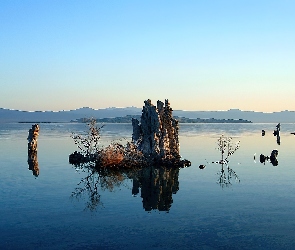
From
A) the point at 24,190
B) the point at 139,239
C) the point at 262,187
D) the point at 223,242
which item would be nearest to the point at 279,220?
the point at 223,242

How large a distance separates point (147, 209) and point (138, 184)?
10.8 metres

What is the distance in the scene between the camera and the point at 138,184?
3853 cm

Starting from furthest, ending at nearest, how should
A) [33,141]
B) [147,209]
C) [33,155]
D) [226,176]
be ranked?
1. [33,141]
2. [33,155]
3. [226,176]
4. [147,209]

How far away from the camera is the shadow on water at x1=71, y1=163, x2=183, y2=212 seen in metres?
30.4

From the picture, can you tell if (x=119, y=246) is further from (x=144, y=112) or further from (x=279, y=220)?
(x=144, y=112)

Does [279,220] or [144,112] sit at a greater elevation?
[144,112]

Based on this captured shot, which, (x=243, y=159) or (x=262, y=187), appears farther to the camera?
→ (x=243, y=159)

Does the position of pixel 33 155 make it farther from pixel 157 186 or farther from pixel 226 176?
pixel 226 176

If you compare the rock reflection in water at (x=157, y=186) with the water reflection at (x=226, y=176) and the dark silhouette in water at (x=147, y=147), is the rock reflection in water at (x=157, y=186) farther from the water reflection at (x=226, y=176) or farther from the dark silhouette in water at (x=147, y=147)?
the water reflection at (x=226, y=176)

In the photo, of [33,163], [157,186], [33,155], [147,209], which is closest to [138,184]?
[157,186]

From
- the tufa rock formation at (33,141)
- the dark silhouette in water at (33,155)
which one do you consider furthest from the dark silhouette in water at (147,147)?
the tufa rock formation at (33,141)

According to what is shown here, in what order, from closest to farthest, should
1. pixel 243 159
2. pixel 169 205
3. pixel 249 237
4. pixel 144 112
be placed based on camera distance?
1. pixel 249 237
2. pixel 169 205
3. pixel 144 112
4. pixel 243 159

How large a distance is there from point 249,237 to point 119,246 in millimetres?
6680

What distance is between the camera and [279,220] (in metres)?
25.1
